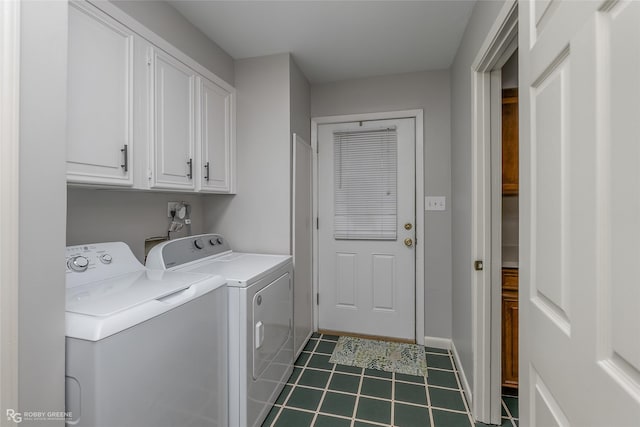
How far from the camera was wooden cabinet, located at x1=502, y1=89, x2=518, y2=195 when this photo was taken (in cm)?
203

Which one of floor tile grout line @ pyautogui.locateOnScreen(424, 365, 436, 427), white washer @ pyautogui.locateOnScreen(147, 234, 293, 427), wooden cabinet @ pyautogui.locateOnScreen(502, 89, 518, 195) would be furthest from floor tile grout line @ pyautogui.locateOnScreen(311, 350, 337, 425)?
wooden cabinet @ pyautogui.locateOnScreen(502, 89, 518, 195)

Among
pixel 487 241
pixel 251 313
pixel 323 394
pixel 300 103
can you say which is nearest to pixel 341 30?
pixel 300 103

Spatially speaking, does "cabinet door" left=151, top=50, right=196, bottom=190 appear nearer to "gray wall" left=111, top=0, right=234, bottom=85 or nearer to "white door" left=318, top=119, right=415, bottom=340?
"gray wall" left=111, top=0, right=234, bottom=85

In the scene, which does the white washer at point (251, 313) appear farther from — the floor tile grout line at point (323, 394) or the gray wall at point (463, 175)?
the gray wall at point (463, 175)

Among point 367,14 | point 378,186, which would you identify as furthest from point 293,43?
point 378,186

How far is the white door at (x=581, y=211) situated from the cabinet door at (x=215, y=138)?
5.89 ft

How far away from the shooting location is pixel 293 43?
7.16 feet

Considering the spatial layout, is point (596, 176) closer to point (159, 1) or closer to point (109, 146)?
→ point (109, 146)

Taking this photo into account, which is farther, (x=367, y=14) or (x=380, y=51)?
(x=380, y=51)

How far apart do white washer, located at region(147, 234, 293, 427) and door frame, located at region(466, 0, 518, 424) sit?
119 cm

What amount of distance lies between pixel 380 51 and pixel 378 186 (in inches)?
43.8

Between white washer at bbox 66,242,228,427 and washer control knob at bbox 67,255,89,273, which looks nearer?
white washer at bbox 66,242,228,427

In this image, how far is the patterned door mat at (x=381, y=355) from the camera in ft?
Answer: 7.35

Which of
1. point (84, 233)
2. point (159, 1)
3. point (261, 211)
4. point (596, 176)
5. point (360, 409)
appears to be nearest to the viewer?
point (596, 176)
